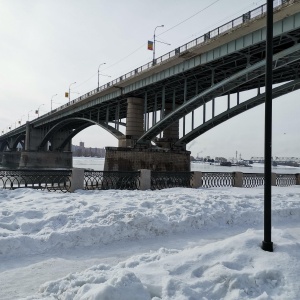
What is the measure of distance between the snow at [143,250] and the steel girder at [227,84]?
1295 centimetres

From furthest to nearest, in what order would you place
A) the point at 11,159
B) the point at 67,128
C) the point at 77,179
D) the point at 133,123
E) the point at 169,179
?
the point at 11,159
the point at 67,128
the point at 133,123
the point at 169,179
the point at 77,179

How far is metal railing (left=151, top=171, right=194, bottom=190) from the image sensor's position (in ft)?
54.0

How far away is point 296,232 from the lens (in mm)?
7883

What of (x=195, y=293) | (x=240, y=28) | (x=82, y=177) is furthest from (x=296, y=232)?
(x=240, y=28)

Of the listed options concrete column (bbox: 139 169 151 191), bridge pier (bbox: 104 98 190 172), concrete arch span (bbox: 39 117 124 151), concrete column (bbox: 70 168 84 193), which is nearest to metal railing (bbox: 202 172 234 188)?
concrete column (bbox: 139 169 151 191)

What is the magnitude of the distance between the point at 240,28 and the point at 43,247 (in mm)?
19378

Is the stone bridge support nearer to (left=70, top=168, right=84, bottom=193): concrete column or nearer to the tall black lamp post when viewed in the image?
(left=70, top=168, right=84, bottom=193): concrete column

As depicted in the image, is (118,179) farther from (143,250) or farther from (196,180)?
(143,250)

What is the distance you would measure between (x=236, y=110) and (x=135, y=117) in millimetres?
12380

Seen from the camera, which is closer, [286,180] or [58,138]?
[286,180]

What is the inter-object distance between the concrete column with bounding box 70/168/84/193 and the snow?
9.30ft

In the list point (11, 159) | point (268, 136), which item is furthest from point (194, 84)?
point (11, 159)

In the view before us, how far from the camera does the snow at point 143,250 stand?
363 cm

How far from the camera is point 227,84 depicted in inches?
955
